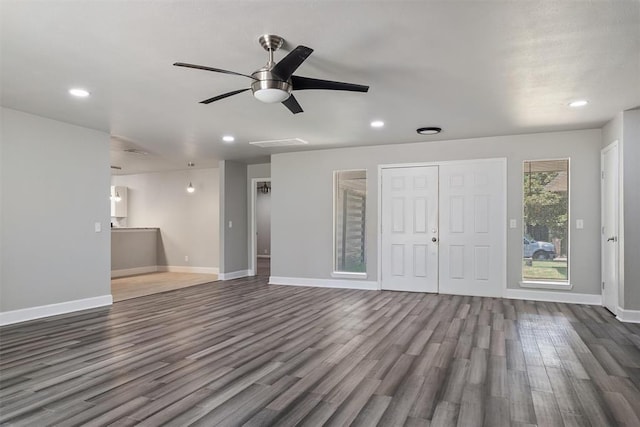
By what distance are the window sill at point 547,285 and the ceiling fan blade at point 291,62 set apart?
4.89 meters

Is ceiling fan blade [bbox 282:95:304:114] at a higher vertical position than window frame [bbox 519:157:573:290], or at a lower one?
higher

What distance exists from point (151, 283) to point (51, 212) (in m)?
3.08

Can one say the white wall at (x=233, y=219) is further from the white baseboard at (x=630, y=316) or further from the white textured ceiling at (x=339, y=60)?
the white baseboard at (x=630, y=316)

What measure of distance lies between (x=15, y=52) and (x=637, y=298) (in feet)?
21.7

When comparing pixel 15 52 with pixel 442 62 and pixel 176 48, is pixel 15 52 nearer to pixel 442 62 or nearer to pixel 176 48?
pixel 176 48

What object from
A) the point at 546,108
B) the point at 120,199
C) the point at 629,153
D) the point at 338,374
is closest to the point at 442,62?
the point at 546,108

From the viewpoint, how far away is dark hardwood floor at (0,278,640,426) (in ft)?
7.82

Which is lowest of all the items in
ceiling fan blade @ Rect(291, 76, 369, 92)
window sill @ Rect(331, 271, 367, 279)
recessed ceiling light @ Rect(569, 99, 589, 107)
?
window sill @ Rect(331, 271, 367, 279)

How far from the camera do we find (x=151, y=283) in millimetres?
7785

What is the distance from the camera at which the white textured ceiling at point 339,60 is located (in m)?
2.51

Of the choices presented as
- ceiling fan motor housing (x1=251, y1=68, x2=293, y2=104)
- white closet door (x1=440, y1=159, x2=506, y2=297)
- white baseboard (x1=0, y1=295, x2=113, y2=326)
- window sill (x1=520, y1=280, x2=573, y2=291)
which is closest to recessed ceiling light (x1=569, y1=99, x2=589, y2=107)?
white closet door (x1=440, y1=159, x2=506, y2=297)

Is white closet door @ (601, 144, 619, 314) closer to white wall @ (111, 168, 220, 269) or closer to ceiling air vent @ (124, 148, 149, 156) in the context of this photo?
ceiling air vent @ (124, 148, 149, 156)

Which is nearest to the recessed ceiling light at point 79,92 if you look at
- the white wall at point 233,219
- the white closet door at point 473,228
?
the white wall at point 233,219

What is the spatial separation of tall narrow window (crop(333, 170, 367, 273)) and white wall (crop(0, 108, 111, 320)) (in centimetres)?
367
